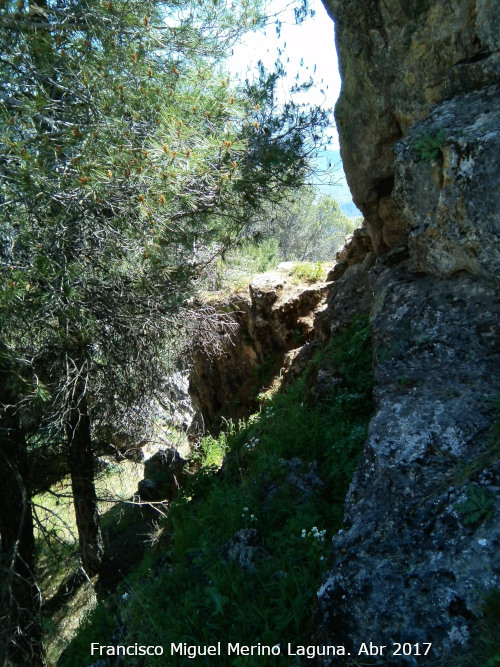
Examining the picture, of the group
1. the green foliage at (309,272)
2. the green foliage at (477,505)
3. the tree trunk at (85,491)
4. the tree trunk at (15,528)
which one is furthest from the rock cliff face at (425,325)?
the tree trunk at (85,491)

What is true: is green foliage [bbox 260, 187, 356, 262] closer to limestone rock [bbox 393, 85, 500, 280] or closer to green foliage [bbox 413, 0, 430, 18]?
green foliage [bbox 413, 0, 430, 18]

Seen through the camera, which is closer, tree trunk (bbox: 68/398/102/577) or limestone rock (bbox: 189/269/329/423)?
tree trunk (bbox: 68/398/102/577)

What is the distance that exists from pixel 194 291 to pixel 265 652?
167 inches

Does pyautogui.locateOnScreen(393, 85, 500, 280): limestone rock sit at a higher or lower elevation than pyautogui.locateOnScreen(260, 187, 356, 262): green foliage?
higher

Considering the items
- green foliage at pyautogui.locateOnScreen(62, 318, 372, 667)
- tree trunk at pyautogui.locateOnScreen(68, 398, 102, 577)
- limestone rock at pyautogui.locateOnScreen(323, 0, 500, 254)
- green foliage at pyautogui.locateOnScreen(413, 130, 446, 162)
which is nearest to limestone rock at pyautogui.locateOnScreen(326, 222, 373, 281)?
limestone rock at pyautogui.locateOnScreen(323, 0, 500, 254)

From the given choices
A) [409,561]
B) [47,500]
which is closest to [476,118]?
[409,561]

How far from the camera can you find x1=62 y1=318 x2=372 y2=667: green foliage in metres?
3.18

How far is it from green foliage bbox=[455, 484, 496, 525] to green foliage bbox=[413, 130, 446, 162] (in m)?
2.42

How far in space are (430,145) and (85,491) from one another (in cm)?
612

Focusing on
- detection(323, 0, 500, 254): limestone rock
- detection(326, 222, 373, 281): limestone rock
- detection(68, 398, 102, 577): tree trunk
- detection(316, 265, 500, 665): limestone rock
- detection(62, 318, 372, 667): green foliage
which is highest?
detection(323, 0, 500, 254): limestone rock

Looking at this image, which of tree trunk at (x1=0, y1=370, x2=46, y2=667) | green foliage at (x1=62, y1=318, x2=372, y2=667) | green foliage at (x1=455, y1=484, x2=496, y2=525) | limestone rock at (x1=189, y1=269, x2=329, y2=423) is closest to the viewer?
green foliage at (x1=455, y1=484, x2=496, y2=525)

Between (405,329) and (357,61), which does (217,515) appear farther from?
(357,61)

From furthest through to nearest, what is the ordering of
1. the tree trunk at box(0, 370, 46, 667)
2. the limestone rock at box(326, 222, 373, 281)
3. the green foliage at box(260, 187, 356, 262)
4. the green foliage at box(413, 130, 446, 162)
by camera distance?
the green foliage at box(260, 187, 356, 262)
the limestone rock at box(326, 222, 373, 281)
the tree trunk at box(0, 370, 46, 667)
the green foliage at box(413, 130, 446, 162)

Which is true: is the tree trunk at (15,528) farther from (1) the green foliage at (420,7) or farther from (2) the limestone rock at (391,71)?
(1) the green foliage at (420,7)
